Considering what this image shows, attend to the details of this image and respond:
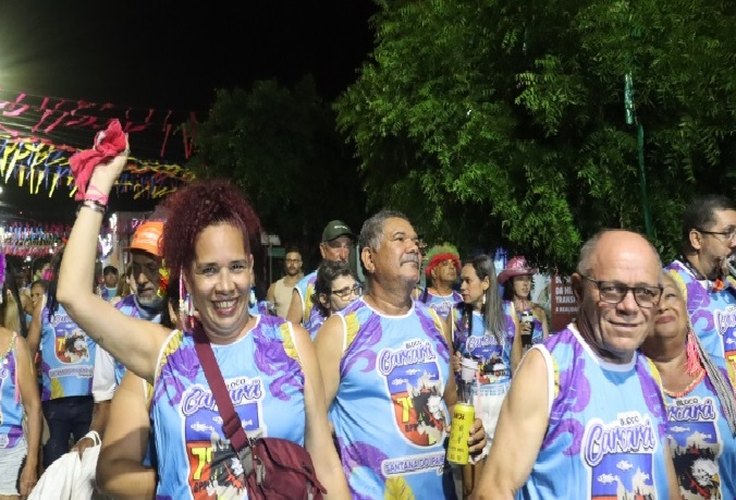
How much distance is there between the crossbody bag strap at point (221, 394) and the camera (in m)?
2.59

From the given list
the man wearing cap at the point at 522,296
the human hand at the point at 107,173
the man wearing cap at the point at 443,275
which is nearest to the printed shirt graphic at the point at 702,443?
the human hand at the point at 107,173

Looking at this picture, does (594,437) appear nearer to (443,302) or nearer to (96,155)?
(96,155)

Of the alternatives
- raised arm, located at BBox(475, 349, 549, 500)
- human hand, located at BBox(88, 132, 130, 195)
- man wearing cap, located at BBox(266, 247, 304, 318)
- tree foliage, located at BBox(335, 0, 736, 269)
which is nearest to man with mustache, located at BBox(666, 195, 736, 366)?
tree foliage, located at BBox(335, 0, 736, 269)

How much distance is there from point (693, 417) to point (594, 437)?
3.98 feet

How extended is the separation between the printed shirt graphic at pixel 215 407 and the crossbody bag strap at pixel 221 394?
0.02 m

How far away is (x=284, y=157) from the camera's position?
→ 2205 cm

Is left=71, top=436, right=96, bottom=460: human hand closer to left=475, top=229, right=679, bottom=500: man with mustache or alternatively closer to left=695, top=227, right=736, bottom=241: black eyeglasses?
left=475, top=229, right=679, bottom=500: man with mustache

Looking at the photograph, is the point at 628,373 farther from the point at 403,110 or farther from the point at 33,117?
the point at 33,117

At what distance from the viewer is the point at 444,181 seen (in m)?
7.13

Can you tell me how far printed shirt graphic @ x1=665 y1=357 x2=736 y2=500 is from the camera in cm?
355

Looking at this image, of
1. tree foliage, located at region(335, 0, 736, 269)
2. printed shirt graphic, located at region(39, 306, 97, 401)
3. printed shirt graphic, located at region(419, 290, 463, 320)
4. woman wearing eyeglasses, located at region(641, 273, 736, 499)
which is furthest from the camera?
printed shirt graphic, located at region(419, 290, 463, 320)

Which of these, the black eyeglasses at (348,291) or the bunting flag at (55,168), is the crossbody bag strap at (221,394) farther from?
the bunting flag at (55,168)

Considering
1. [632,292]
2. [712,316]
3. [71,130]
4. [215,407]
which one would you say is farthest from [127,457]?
[71,130]

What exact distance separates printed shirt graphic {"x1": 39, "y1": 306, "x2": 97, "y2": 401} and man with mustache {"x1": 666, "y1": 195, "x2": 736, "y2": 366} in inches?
202
